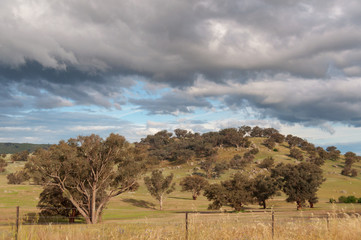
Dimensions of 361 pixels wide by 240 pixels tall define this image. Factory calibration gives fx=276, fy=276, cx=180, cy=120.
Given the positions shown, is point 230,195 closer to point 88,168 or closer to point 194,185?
point 88,168

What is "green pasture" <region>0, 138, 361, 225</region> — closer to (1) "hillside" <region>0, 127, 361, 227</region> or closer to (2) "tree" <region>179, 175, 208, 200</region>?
(1) "hillside" <region>0, 127, 361, 227</region>

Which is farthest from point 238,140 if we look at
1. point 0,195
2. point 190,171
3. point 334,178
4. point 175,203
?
point 0,195

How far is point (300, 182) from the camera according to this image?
57.8 m

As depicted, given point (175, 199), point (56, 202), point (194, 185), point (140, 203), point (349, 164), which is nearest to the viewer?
point (56, 202)

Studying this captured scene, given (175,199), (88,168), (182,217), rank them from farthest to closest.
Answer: (175,199) < (182,217) < (88,168)

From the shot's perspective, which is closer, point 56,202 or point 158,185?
point 56,202

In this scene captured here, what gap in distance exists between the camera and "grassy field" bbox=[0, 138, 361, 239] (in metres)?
11.8

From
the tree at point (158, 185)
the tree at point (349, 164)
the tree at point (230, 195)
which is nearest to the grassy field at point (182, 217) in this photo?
the tree at point (230, 195)

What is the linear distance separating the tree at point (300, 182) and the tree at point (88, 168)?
33.3 metres

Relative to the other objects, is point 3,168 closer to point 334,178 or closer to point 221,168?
point 221,168

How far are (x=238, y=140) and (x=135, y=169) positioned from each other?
16090cm

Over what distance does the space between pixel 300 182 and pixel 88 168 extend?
4285cm

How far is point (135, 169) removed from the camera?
42062mm

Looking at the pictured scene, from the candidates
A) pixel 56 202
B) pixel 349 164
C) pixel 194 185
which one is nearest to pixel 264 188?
pixel 194 185
